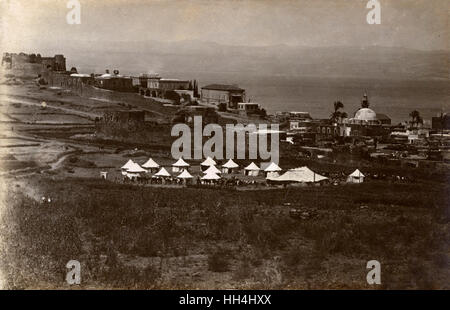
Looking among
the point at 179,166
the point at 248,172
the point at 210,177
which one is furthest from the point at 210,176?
the point at 248,172

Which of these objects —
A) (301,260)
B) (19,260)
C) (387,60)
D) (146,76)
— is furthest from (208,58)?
(19,260)

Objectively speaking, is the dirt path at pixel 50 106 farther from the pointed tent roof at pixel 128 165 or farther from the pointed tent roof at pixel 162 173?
the pointed tent roof at pixel 162 173

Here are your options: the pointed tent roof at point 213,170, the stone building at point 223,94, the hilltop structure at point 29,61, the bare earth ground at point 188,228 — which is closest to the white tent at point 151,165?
the bare earth ground at point 188,228

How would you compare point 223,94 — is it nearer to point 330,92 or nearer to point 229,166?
point 229,166

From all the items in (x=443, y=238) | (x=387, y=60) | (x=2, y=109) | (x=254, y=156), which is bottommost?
(x=443, y=238)

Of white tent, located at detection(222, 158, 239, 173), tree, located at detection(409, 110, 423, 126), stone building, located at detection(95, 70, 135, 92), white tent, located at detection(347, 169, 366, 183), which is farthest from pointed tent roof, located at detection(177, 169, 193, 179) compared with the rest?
tree, located at detection(409, 110, 423, 126)
